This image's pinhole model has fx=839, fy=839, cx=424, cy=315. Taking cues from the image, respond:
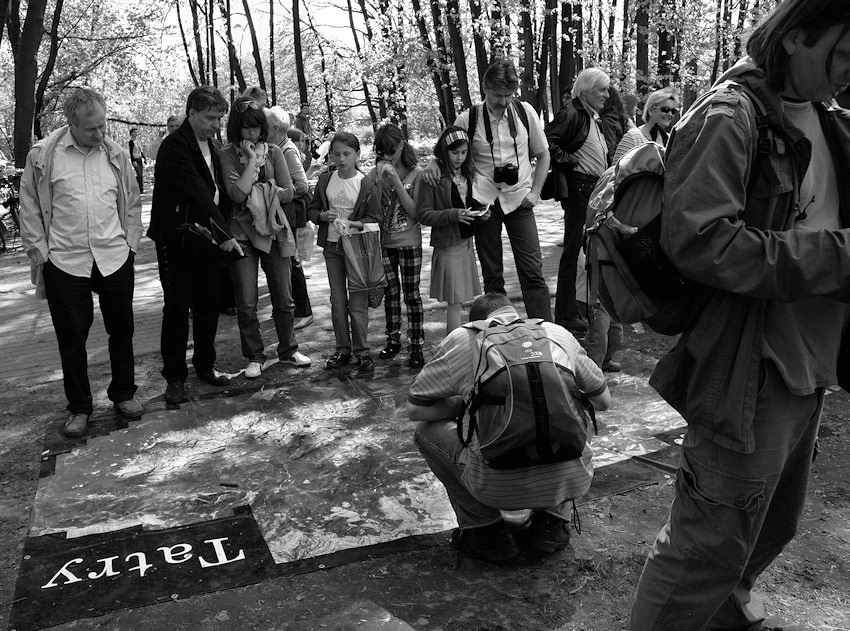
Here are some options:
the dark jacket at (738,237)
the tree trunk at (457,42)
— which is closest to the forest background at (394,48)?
the tree trunk at (457,42)

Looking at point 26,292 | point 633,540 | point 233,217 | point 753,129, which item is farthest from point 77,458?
point 26,292

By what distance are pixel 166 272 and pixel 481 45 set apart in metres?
13.1

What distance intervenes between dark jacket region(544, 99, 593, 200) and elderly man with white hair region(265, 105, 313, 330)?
6.82 feet

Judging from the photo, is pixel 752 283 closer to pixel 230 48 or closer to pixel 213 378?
pixel 213 378

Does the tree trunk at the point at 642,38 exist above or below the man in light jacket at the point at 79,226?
above

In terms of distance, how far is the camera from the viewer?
259 inches

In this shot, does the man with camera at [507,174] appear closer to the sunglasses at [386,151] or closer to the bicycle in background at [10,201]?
the sunglasses at [386,151]

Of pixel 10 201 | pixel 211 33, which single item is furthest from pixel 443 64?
pixel 211 33

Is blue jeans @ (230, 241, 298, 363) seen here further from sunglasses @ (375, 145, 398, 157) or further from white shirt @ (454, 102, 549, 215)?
white shirt @ (454, 102, 549, 215)

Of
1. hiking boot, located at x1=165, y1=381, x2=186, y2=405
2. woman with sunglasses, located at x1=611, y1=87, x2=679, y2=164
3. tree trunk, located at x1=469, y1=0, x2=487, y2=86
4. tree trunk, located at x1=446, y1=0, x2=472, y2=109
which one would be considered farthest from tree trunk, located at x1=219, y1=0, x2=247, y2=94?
hiking boot, located at x1=165, y1=381, x2=186, y2=405

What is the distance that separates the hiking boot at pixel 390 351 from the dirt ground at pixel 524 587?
2.95 meters

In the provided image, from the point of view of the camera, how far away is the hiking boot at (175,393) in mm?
5956

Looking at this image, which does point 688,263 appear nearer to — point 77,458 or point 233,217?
point 77,458

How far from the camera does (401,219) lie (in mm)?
6539
